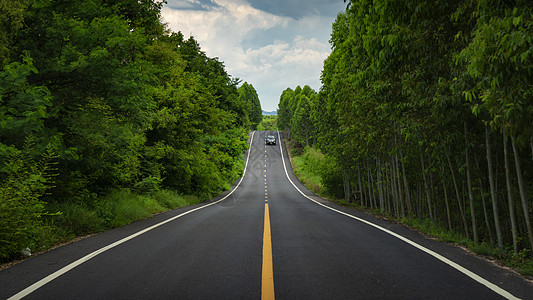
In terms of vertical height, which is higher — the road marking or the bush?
the bush

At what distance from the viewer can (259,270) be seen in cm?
418

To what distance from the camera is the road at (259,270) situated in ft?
11.2

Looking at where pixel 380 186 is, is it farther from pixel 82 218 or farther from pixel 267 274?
pixel 82 218

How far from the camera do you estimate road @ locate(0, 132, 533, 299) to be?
341 centimetres

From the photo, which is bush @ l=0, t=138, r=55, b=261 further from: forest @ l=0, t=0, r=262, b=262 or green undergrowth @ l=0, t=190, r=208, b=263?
green undergrowth @ l=0, t=190, r=208, b=263

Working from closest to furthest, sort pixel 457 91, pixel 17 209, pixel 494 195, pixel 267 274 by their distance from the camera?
1. pixel 267 274
2. pixel 457 91
3. pixel 17 209
4. pixel 494 195

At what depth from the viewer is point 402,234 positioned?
23.6ft

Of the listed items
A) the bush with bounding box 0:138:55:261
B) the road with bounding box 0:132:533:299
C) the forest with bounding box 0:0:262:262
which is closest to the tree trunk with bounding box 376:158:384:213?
the road with bounding box 0:132:533:299

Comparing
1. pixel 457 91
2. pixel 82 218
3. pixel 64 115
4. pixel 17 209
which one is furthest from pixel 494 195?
pixel 64 115

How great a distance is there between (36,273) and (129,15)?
11836 mm

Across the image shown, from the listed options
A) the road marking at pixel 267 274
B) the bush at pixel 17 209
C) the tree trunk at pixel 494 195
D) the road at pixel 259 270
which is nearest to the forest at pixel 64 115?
the bush at pixel 17 209

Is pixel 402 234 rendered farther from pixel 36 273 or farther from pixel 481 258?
pixel 36 273

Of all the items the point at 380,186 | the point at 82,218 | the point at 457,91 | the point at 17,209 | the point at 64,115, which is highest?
the point at 64,115

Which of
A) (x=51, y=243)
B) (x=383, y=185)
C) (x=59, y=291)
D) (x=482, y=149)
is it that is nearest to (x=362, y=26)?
(x=482, y=149)
